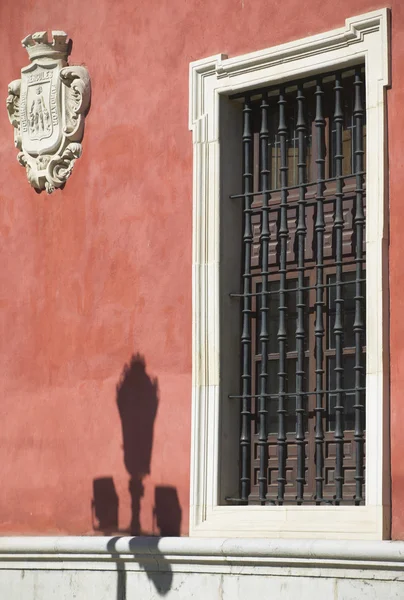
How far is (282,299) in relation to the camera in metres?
9.81

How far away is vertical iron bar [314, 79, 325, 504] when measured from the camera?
372 inches

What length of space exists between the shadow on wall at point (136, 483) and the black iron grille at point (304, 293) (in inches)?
20.6

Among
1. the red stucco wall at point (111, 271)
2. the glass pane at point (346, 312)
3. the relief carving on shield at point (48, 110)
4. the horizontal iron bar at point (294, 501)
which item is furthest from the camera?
the relief carving on shield at point (48, 110)

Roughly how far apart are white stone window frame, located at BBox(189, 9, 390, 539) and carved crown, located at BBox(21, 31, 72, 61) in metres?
1.38

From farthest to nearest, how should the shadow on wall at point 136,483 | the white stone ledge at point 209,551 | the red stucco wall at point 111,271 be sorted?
the red stucco wall at point 111,271, the shadow on wall at point 136,483, the white stone ledge at point 209,551

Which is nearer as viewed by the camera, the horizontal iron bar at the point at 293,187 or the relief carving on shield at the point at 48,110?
the horizontal iron bar at the point at 293,187

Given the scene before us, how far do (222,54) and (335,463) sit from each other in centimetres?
290

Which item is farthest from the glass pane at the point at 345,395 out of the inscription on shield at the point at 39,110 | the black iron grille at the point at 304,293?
the inscription on shield at the point at 39,110

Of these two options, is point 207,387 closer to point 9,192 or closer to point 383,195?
point 383,195

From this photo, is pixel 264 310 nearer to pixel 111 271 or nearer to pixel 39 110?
pixel 111 271

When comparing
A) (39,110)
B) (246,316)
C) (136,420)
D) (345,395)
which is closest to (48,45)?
(39,110)

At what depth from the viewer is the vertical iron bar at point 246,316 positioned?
32.7 feet

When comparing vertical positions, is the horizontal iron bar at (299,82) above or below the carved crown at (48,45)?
below

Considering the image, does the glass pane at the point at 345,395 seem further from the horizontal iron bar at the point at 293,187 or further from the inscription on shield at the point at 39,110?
the inscription on shield at the point at 39,110
